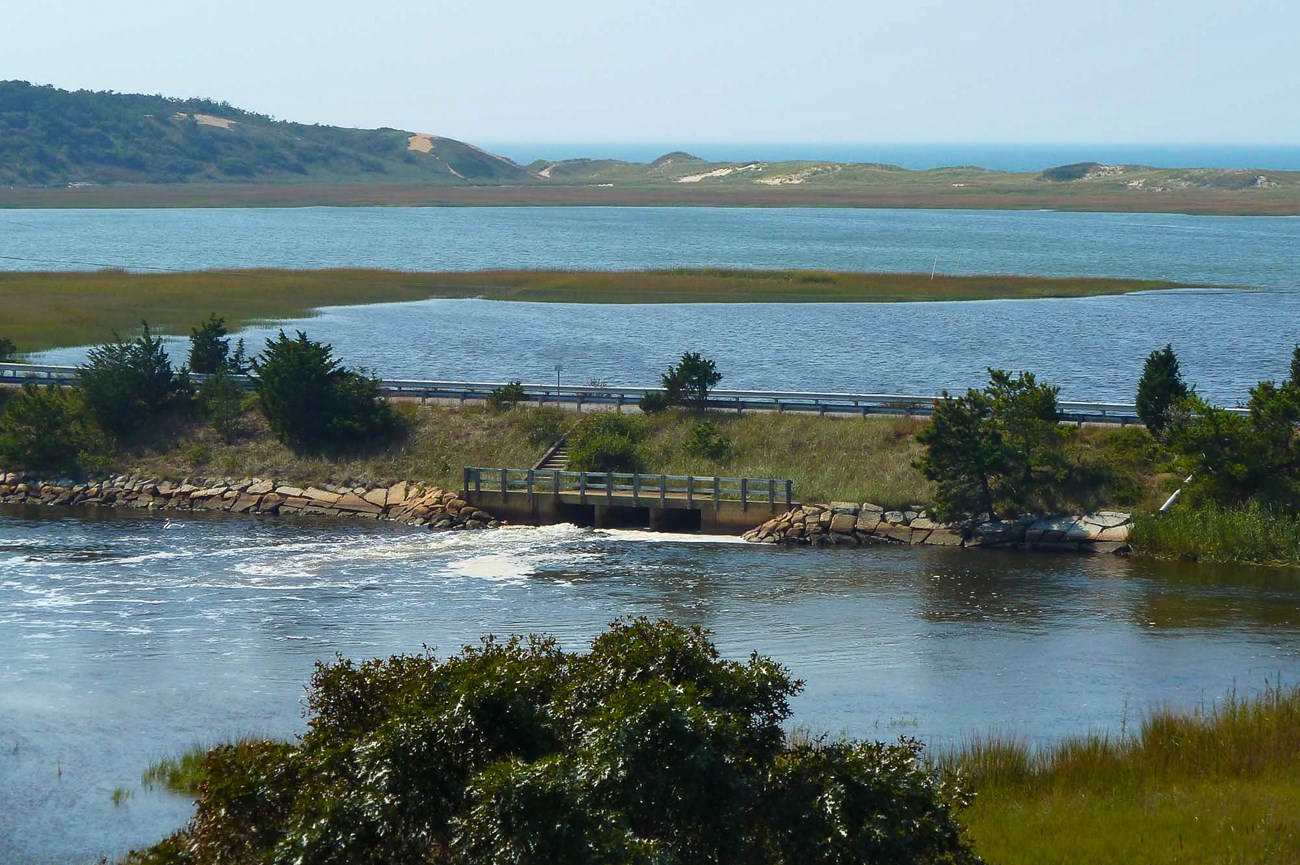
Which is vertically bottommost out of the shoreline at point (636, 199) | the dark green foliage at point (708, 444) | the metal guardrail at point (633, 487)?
the metal guardrail at point (633, 487)

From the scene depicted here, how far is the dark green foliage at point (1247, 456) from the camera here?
37.6 meters

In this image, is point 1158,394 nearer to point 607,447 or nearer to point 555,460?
point 607,447

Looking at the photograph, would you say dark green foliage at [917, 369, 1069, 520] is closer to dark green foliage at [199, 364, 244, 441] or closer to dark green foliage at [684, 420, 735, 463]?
dark green foliage at [684, 420, 735, 463]

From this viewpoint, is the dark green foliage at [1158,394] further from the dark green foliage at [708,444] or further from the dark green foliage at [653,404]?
the dark green foliage at [653,404]

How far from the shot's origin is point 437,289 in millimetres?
89875

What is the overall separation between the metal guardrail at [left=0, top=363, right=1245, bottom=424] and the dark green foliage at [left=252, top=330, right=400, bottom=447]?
214cm

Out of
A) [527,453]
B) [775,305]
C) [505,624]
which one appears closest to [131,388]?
[527,453]

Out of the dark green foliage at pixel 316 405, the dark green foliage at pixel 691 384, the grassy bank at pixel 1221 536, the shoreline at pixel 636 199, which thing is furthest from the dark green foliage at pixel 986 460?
the shoreline at pixel 636 199

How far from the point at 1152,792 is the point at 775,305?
67234 millimetres

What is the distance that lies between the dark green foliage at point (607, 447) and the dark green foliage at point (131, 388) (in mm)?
13511

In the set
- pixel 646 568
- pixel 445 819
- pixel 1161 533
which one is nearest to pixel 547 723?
pixel 445 819

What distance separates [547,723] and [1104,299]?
79420mm

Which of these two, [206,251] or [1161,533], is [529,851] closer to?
[1161,533]

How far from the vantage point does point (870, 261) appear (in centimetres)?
10725
